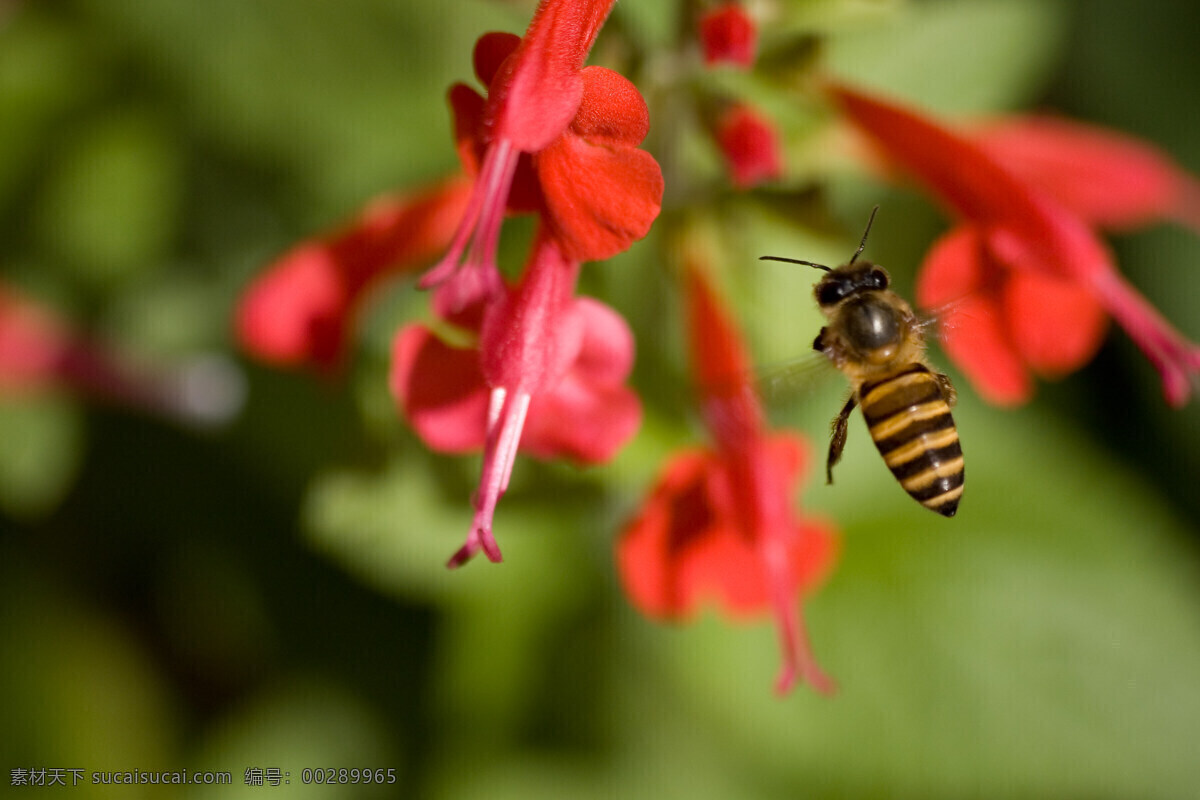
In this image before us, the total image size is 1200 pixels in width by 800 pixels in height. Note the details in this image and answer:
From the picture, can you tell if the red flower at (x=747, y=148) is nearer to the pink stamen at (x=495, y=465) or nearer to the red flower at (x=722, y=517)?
the red flower at (x=722, y=517)

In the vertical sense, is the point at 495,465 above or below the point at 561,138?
below

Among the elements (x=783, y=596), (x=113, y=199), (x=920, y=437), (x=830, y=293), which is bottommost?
(x=783, y=596)

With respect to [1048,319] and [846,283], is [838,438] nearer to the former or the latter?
[846,283]

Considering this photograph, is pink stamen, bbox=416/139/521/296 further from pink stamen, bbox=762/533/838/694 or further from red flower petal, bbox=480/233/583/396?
pink stamen, bbox=762/533/838/694

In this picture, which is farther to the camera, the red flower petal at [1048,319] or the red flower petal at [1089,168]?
the red flower petal at [1089,168]

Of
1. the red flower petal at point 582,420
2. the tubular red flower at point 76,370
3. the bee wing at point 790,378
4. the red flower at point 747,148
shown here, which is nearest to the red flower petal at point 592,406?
the red flower petal at point 582,420

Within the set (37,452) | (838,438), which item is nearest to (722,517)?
(838,438)

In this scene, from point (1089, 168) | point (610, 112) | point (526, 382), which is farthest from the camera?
point (1089, 168)

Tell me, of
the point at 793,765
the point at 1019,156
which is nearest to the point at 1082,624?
the point at 793,765
